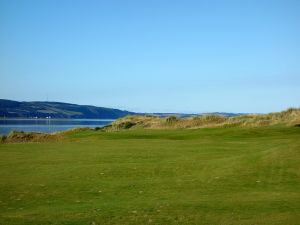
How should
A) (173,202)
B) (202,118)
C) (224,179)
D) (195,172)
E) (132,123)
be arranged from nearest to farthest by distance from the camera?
(173,202)
(224,179)
(195,172)
(202,118)
(132,123)


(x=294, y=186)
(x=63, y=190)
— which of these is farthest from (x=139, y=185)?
(x=294, y=186)

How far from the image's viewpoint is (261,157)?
2309 centimetres

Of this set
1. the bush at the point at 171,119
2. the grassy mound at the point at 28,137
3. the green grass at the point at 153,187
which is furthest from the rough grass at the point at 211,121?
the green grass at the point at 153,187

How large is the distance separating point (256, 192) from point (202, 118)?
5483cm

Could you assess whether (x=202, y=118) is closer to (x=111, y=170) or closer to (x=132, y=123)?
(x=132, y=123)

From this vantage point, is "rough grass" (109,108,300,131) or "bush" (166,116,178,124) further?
"bush" (166,116,178,124)

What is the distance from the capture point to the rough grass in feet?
194

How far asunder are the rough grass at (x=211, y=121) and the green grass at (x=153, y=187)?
29.5 metres

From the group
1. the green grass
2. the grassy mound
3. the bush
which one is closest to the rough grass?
the bush

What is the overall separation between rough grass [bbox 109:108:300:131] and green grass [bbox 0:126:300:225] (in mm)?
29489

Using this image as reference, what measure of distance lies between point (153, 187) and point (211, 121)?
51.9 meters

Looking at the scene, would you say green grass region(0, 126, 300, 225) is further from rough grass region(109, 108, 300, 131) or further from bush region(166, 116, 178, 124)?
bush region(166, 116, 178, 124)

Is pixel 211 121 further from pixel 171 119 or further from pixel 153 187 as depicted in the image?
pixel 153 187

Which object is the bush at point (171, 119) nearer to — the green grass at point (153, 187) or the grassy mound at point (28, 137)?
the grassy mound at point (28, 137)
